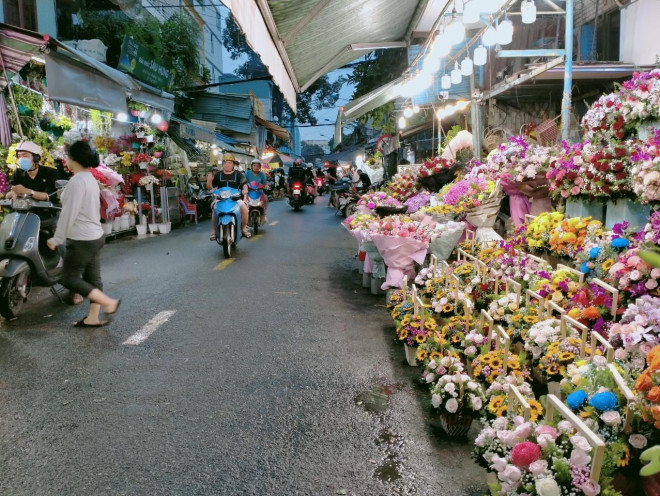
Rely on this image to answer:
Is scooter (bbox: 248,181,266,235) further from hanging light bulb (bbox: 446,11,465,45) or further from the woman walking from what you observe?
the woman walking

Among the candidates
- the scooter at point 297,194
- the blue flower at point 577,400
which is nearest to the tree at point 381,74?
the scooter at point 297,194

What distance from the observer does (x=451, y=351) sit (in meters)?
4.02

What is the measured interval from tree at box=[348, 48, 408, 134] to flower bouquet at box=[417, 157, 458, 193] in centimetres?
1037

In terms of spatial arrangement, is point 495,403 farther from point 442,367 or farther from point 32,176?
point 32,176

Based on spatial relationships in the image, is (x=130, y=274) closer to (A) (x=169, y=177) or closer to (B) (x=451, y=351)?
(B) (x=451, y=351)

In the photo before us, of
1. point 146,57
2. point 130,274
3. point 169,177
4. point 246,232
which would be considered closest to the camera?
point 130,274

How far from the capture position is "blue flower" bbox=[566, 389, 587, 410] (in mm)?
2659

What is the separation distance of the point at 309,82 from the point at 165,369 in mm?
9298

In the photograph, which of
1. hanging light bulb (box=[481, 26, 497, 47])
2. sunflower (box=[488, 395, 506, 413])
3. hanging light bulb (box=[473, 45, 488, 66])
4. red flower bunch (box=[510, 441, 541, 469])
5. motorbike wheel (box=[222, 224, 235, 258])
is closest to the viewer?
red flower bunch (box=[510, 441, 541, 469])

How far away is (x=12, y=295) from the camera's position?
624 cm

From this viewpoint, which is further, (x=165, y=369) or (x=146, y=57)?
(x=146, y=57)

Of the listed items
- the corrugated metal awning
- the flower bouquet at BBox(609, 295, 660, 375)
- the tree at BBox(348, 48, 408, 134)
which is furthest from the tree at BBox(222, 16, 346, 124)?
the flower bouquet at BBox(609, 295, 660, 375)

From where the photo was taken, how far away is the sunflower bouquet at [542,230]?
19.4ft

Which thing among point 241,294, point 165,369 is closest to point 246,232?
point 241,294
